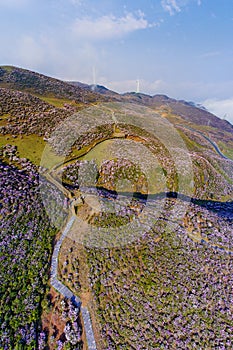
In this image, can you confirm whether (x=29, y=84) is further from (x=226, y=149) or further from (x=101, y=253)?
(x=226, y=149)

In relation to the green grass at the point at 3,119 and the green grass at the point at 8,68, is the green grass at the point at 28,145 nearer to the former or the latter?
the green grass at the point at 3,119

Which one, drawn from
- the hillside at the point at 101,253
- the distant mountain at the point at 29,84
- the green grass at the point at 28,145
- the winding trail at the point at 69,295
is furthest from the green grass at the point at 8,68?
the winding trail at the point at 69,295

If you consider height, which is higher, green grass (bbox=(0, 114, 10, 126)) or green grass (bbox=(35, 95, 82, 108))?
green grass (bbox=(35, 95, 82, 108))

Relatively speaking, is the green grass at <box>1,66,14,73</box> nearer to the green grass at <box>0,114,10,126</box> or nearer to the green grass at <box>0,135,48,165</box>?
the green grass at <box>0,114,10,126</box>

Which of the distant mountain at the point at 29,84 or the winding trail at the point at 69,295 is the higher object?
the distant mountain at the point at 29,84

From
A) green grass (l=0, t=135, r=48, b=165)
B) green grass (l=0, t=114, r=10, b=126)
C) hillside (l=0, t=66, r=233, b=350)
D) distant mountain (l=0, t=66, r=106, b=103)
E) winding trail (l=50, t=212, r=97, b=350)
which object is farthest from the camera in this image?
distant mountain (l=0, t=66, r=106, b=103)

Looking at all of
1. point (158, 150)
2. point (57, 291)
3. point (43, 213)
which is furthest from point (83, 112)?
point (57, 291)

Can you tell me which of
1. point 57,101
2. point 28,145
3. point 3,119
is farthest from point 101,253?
point 57,101

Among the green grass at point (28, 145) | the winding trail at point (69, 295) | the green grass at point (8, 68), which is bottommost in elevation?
the winding trail at point (69, 295)

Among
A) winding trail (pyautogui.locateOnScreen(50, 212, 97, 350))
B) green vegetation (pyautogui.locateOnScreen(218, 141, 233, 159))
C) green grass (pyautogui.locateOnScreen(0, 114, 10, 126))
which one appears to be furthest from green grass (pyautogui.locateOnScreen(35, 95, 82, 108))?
green vegetation (pyautogui.locateOnScreen(218, 141, 233, 159))

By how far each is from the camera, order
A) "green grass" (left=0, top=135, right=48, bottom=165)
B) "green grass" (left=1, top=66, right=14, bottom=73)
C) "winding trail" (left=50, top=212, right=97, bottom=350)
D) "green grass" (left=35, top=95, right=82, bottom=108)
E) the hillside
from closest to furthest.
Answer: "winding trail" (left=50, top=212, right=97, bottom=350) → the hillside → "green grass" (left=0, top=135, right=48, bottom=165) → "green grass" (left=35, top=95, right=82, bottom=108) → "green grass" (left=1, top=66, right=14, bottom=73)

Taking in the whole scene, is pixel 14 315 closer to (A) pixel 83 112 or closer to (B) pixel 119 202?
(B) pixel 119 202
